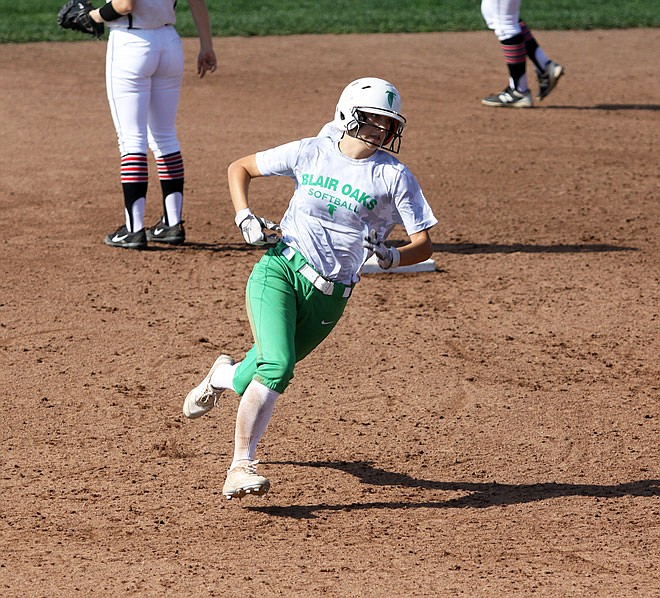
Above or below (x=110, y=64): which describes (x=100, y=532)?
below

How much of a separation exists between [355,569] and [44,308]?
3700mm

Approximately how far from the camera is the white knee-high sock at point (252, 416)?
4.94 meters

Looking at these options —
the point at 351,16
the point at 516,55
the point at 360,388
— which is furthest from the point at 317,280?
the point at 351,16

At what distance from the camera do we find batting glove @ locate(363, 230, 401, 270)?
16.0 feet

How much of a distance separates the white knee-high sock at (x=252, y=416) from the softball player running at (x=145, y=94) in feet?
12.5

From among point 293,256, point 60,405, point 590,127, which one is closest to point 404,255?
point 293,256

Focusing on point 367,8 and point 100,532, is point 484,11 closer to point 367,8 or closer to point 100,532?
point 367,8

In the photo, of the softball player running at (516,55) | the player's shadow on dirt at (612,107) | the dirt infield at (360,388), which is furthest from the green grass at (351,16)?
the dirt infield at (360,388)

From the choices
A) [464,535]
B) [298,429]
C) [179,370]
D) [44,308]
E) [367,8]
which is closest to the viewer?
[464,535]

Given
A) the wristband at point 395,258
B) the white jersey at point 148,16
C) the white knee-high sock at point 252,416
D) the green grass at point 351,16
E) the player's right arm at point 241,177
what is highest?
the white jersey at point 148,16

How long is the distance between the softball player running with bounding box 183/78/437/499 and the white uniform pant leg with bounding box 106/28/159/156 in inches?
126

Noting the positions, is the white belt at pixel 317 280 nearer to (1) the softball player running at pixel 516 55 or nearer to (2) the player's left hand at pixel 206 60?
(2) the player's left hand at pixel 206 60

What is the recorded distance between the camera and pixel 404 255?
505 cm

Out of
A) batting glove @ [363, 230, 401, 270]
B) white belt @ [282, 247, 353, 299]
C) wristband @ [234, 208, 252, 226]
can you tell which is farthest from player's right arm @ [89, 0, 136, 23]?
batting glove @ [363, 230, 401, 270]
